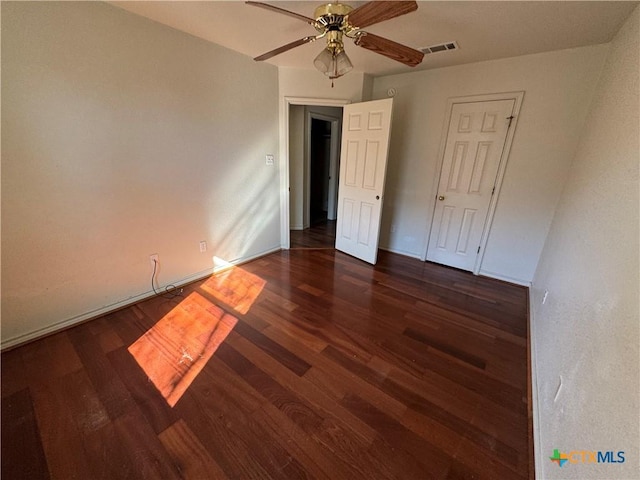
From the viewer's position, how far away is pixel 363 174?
3295 mm

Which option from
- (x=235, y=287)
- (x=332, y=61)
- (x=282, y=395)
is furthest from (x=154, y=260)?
(x=332, y=61)

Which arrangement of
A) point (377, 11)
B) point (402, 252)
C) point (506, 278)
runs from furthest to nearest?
point (402, 252), point (506, 278), point (377, 11)

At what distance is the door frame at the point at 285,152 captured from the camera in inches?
127

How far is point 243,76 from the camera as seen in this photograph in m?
2.77

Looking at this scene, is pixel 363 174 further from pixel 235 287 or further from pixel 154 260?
pixel 154 260

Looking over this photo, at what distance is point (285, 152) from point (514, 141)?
260cm

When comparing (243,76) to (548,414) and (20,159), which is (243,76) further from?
(548,414)

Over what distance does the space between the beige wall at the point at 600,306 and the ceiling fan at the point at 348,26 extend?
1212mm

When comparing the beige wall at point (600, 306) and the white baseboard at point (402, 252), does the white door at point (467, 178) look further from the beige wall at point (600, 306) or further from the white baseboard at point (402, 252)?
the beige wall at point (600, 306)

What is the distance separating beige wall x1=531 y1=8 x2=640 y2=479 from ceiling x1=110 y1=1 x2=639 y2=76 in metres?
0.28

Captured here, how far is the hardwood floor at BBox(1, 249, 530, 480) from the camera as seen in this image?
3.96 feet

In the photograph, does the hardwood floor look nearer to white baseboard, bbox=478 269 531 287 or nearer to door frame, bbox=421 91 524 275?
white baseboard, bbox=478 269 531 287

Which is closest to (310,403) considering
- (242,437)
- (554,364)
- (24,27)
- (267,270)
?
(242,437)

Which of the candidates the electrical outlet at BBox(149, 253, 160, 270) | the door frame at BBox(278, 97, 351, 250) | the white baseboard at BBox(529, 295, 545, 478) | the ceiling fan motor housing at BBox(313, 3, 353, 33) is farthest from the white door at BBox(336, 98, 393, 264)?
the electrical outlet at BBox(149, 253, 160, 270)
